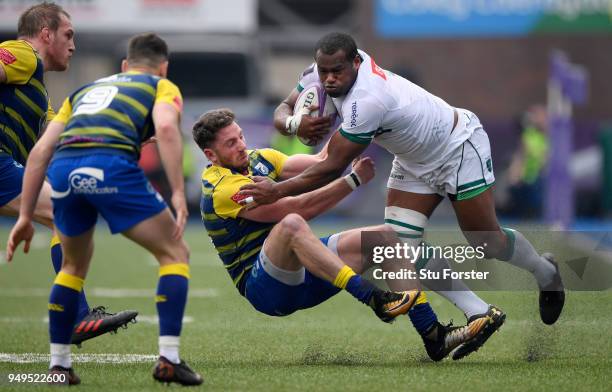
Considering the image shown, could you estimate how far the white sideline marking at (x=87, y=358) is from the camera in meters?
6.73

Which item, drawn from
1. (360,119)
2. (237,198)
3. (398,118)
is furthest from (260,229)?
(398,118)

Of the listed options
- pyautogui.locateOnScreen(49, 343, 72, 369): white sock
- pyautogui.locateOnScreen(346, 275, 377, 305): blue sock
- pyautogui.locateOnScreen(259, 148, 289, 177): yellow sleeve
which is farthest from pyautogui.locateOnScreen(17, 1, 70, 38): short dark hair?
pyautogui.locateOnScreen(346, 275, 377, 305): blue sock

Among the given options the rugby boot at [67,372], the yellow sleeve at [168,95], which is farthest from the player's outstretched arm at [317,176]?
the rugby boot at [67,372]

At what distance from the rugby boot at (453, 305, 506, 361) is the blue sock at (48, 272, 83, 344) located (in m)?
2.29

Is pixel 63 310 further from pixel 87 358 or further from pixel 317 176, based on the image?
pixel 317 176

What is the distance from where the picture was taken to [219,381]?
583 centimetres

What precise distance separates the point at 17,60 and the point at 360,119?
2227mm

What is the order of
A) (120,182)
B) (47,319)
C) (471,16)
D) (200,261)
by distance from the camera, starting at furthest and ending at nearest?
(471,16) → (200,261) → (47,319) → (120,182)

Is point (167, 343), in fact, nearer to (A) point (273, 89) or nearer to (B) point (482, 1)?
(B) point (482, 1)

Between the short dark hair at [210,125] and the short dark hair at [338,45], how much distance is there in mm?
679

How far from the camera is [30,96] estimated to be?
23.4ft

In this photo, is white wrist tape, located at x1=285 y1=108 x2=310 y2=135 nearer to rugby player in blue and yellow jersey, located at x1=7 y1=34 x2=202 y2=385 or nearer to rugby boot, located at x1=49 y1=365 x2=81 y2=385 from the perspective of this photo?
rugby player in blue and yellow jersey, located at x1=7 y1=34 x2=202 y2=385

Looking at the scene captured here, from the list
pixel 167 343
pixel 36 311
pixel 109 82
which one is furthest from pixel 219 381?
pixel 36 311

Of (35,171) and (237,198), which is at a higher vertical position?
(35,171)
